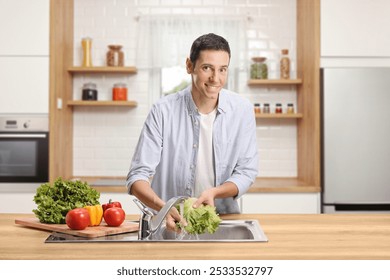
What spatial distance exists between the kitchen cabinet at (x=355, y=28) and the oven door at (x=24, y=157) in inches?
90.0

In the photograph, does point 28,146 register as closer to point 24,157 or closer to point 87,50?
point 24,157

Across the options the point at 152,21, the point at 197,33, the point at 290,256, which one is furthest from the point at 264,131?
the point at 290,256

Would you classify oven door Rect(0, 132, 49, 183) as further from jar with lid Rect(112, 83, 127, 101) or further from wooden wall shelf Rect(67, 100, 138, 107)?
jar with lid Rect(112, 83, 127, 101)

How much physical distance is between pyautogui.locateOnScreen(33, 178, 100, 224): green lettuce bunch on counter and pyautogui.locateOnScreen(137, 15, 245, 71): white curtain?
271 centimetres

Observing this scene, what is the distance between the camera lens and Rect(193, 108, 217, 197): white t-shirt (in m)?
2.92

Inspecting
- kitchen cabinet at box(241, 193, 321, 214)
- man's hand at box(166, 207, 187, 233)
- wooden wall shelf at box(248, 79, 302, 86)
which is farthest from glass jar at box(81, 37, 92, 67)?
man's hand at box(166, 207, 187, 233)

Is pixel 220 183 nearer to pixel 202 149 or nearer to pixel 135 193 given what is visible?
pixel 202 149

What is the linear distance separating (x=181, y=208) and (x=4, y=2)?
2.96 m

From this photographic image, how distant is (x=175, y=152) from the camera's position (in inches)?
114

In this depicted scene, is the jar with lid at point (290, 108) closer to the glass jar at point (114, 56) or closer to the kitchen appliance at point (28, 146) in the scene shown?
the glass jar at point (114, 56)

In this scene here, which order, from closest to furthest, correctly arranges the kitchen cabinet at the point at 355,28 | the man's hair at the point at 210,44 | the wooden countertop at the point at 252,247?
the wooden countertop at the point at 252,247
the man's hair at the point at 210,44
the kitchen cabinet at the point at 355,28

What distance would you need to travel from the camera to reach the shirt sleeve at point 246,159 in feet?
8.99

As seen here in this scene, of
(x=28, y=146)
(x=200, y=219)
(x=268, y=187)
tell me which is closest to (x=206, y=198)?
(x=200, y=219)

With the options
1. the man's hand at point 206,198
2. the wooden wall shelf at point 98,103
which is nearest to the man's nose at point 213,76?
the man's hand at point 206,198
